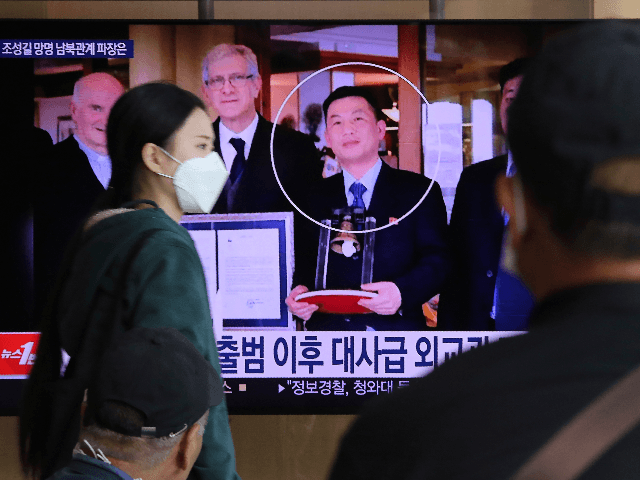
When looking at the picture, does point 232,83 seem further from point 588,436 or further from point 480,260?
point 588,436

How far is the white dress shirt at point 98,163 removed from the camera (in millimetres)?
2715

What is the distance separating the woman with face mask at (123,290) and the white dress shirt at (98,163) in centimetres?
114

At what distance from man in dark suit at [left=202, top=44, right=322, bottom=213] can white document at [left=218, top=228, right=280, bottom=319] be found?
128 mm

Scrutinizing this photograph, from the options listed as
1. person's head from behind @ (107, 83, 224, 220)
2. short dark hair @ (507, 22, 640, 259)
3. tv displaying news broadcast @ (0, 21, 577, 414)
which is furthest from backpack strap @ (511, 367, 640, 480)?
tv displaying news broadcast @ (0, 21, 577, 414)

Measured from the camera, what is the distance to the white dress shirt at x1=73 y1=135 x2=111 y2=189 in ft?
8.91

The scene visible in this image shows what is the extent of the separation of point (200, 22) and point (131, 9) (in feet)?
2.12

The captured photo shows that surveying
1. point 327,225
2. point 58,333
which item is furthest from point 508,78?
point 58,333

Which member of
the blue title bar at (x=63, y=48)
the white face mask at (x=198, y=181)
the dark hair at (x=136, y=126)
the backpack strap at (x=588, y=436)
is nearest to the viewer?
the backpack strap at (x=588, y=436)

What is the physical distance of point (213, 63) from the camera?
2707mm

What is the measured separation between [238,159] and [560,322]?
90.7 inches

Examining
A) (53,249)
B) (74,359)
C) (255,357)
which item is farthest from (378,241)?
(74,359)

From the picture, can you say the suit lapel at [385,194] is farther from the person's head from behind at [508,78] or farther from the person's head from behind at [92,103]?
the person's head from behind at [92,103]

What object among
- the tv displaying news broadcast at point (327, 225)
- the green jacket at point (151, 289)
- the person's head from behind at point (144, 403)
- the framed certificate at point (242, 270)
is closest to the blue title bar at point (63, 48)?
the tv displaying news broadcast at point (327, 225)

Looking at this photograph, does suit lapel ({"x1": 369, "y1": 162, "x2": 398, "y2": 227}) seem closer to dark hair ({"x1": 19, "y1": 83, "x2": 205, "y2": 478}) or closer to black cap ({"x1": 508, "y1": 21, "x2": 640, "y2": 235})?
dark hair ({"x1": 19, "y1": 83, "x2": 205, "y2": 478})
